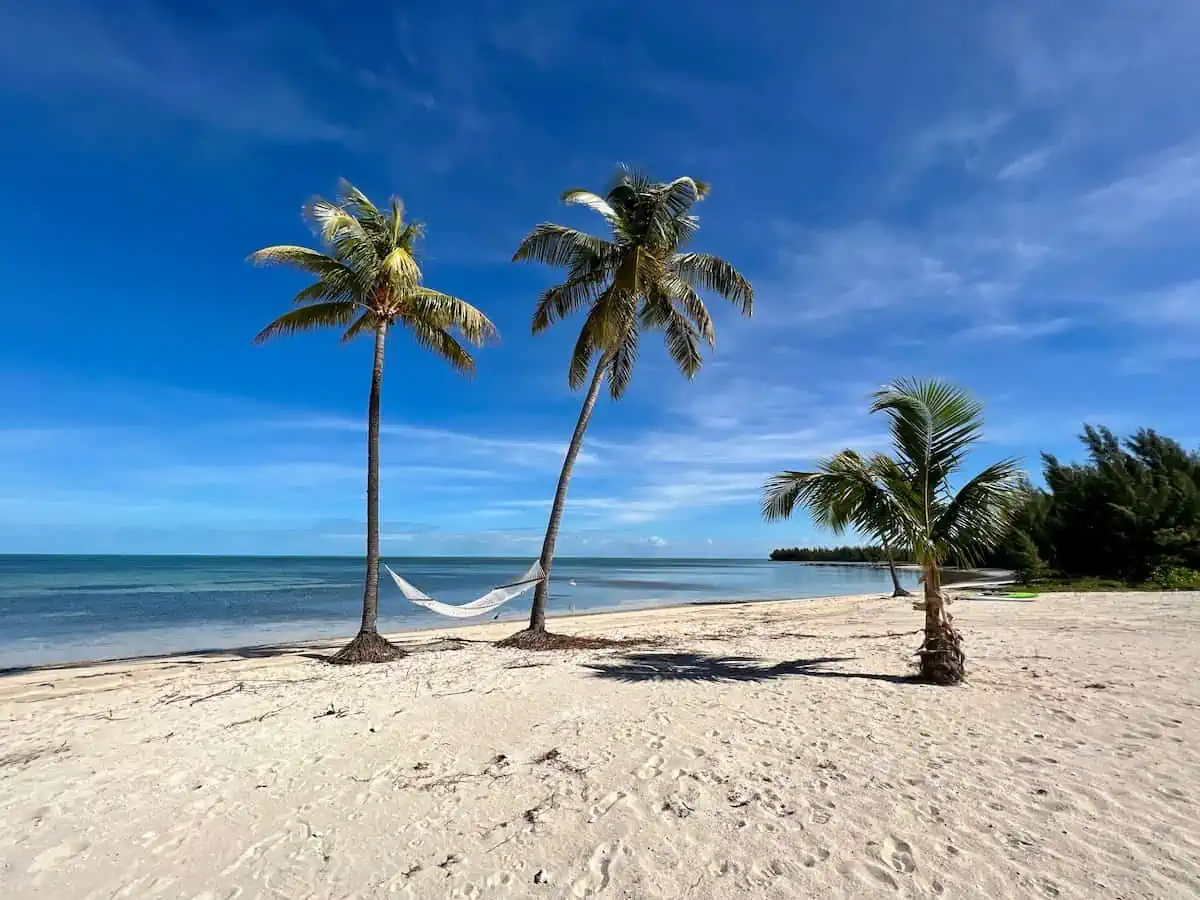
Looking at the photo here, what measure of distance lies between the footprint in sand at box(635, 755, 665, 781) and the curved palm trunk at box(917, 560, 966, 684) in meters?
3.30

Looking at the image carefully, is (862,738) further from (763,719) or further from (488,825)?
(488,825)

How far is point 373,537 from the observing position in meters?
9.13

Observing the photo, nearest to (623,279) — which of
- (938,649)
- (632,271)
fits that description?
(632,271)

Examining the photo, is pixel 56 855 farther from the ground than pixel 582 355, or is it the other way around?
pixel 582 355

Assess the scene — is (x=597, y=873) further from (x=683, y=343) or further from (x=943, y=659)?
(x=683, y=343)

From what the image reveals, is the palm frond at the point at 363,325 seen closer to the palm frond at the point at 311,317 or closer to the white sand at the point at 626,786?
the palm frond at the point at 311,317

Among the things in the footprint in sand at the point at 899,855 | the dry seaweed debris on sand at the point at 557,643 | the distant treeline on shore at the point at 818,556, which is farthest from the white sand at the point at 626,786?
the distant treeline on shore at the point at 818,556

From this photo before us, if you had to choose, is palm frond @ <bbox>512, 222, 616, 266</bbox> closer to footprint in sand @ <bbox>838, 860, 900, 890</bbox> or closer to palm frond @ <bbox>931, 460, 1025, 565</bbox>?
palm frond @ <bbox>931, 460, 1025, 565</bbox>

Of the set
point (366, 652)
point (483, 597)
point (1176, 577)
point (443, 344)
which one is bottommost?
point (366, 652)

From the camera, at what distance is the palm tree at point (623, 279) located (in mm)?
9742

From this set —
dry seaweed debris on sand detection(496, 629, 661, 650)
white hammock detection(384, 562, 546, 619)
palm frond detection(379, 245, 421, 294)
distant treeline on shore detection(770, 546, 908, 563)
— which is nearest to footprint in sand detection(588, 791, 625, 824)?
dry seaweed debris on sand detection(496, 629, 661, 650)

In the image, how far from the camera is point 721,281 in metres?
10.6

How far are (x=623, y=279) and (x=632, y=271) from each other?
0.21 metres

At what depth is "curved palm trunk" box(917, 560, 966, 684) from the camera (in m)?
5.80
